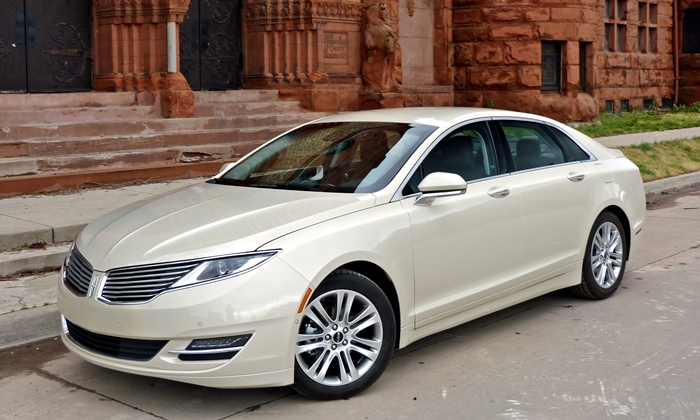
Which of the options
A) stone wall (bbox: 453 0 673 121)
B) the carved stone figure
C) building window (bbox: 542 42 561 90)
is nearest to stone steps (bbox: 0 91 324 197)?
the carved stone figure

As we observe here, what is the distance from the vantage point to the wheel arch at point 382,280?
5277 millimetres

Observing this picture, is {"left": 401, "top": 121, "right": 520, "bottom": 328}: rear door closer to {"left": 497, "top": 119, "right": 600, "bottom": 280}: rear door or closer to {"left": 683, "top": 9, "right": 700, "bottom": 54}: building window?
{"left": 497, "top": 119, "right": 600, "bottom": 280}: rear door

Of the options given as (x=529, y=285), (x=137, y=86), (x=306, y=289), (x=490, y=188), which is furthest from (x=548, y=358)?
(x=137, y=86)

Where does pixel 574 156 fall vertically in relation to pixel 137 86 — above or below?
below

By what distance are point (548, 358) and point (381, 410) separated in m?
1.40

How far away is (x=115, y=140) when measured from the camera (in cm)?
1270

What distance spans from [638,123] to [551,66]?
313 cm

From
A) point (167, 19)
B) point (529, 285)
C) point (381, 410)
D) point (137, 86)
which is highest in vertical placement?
point (167, 19)

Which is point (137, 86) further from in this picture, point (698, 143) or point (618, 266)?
point (698, 143)

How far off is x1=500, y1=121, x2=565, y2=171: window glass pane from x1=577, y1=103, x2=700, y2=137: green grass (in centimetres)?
1202

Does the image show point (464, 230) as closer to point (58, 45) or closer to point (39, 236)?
point (39, 236)

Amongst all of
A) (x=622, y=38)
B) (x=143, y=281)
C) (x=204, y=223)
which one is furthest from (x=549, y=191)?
(x=622, y=38)

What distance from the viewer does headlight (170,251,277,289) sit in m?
4.75

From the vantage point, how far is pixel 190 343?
472 cm
